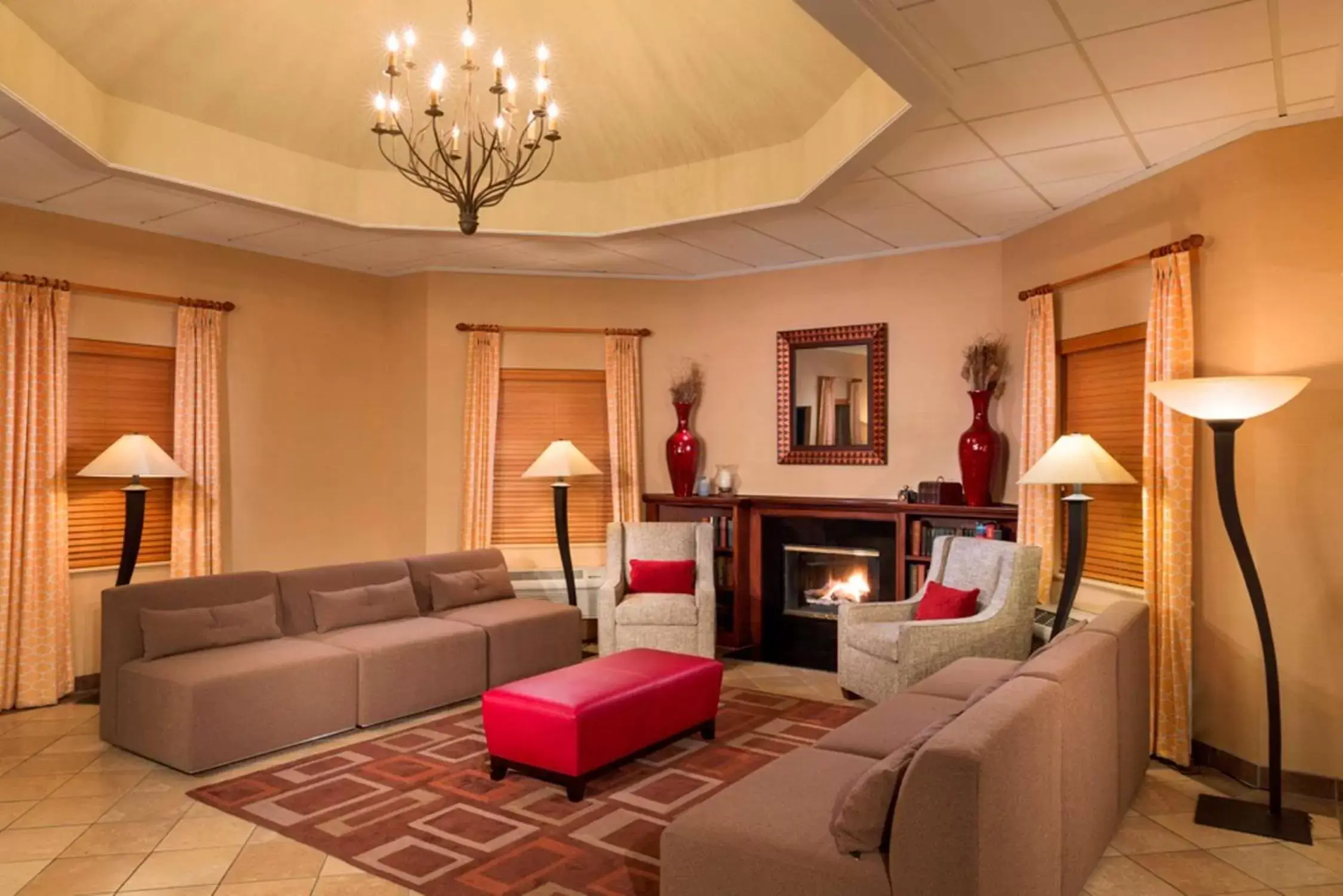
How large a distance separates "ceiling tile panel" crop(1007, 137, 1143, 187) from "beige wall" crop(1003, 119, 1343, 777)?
1.07 ft

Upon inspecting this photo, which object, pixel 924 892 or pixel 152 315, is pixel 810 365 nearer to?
pixel 152 315

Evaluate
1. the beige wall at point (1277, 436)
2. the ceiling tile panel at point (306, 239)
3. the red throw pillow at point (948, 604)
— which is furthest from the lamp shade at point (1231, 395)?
the ceiling tile panel at point (306, 239)

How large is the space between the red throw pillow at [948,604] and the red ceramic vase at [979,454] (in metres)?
0.88

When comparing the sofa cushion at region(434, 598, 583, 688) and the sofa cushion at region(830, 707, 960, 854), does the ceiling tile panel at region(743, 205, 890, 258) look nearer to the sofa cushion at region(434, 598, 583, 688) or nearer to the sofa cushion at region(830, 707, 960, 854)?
the sofa cushion at region(434, 598, 583, 688)

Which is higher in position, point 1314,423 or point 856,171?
point 856,171

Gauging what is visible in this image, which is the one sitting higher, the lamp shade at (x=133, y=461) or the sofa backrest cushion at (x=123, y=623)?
the lamp shade at (x=133, y=461)

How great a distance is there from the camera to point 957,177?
204 inches

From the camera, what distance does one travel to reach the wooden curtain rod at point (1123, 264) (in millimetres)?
4691

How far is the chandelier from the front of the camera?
4.04 m

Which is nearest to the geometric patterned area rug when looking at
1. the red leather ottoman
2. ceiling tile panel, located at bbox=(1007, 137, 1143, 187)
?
the red leather ottoman

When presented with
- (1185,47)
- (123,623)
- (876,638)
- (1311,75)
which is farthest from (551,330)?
(1311,75)

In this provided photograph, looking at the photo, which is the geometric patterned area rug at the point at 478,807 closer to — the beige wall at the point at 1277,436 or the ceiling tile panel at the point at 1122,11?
the beige wall at the point at 1277,436

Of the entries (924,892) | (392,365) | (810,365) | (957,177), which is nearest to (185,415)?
(392,365)

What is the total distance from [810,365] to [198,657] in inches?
187
